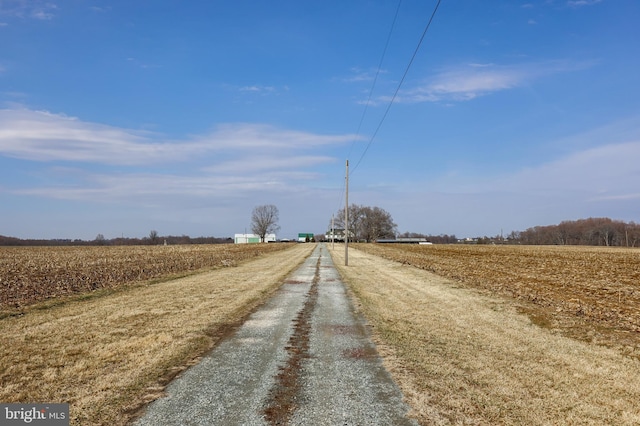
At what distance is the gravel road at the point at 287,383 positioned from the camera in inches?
201

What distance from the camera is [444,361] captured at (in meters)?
7.69

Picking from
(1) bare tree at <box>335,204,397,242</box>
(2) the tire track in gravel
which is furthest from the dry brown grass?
(1) bare tree at <box>335,204,397,242</box>

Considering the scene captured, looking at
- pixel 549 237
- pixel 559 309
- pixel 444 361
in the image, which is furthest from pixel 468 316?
pixel 549 237

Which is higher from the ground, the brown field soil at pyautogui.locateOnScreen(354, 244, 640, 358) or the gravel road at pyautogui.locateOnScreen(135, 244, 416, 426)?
the gravel road at pyautogui.locateOnScreen(135, 244, 416, 426)

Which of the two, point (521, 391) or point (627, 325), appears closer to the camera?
point (521, 391)

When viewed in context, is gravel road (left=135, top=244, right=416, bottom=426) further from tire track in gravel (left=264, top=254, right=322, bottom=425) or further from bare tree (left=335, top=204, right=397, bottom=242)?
bare tree (left=335, top=204, right=397, bottom=242)

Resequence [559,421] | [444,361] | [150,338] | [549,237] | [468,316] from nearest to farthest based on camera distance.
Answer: [559,421] < [444,361] < [150,338] < [468,316] < [549,237]

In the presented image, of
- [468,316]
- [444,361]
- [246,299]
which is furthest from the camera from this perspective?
[246,299]

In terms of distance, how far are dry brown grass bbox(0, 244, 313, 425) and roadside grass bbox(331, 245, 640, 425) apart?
3.97m

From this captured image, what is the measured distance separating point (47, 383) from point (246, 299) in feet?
29.3

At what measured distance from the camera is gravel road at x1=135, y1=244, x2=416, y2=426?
5.11 meters

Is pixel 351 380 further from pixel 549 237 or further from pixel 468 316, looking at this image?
pixel 549 237

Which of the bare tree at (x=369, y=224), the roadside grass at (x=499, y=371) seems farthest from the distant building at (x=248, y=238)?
the roadside grass at (x=499, y=371)

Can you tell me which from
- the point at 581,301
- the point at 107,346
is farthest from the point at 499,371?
the point at 581,301
